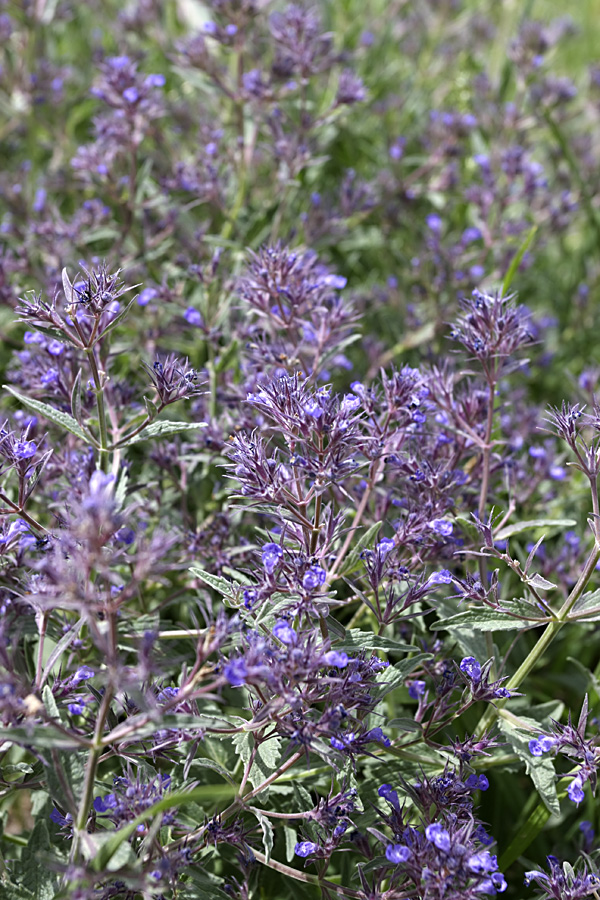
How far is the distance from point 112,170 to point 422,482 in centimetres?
273

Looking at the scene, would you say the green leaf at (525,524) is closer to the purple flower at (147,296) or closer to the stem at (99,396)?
the stem at (99,396)

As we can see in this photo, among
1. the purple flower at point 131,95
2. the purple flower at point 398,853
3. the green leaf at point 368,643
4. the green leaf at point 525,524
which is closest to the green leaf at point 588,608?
the green leaf at point 525,524

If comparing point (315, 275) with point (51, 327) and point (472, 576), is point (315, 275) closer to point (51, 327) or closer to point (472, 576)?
point (51, 327)

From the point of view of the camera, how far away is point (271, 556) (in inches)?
97.6

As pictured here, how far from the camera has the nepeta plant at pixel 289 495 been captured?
2.44 meters

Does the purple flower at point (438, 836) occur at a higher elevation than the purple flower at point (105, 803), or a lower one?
higher

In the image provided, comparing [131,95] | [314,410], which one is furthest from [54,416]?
[131,95]

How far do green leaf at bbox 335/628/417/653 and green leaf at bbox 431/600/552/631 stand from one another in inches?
10.3

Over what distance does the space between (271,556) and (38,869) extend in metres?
1.30

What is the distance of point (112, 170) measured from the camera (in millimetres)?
4562

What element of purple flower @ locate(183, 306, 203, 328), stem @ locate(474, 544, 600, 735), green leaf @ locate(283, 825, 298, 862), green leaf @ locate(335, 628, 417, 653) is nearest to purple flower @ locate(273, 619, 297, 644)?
green leaf @ locate(335, 628, 417, 653)

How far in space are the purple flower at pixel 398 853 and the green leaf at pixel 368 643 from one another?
1.85 feet

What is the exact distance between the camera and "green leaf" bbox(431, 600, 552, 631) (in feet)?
9.09

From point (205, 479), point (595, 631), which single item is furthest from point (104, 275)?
point (595, 631)
